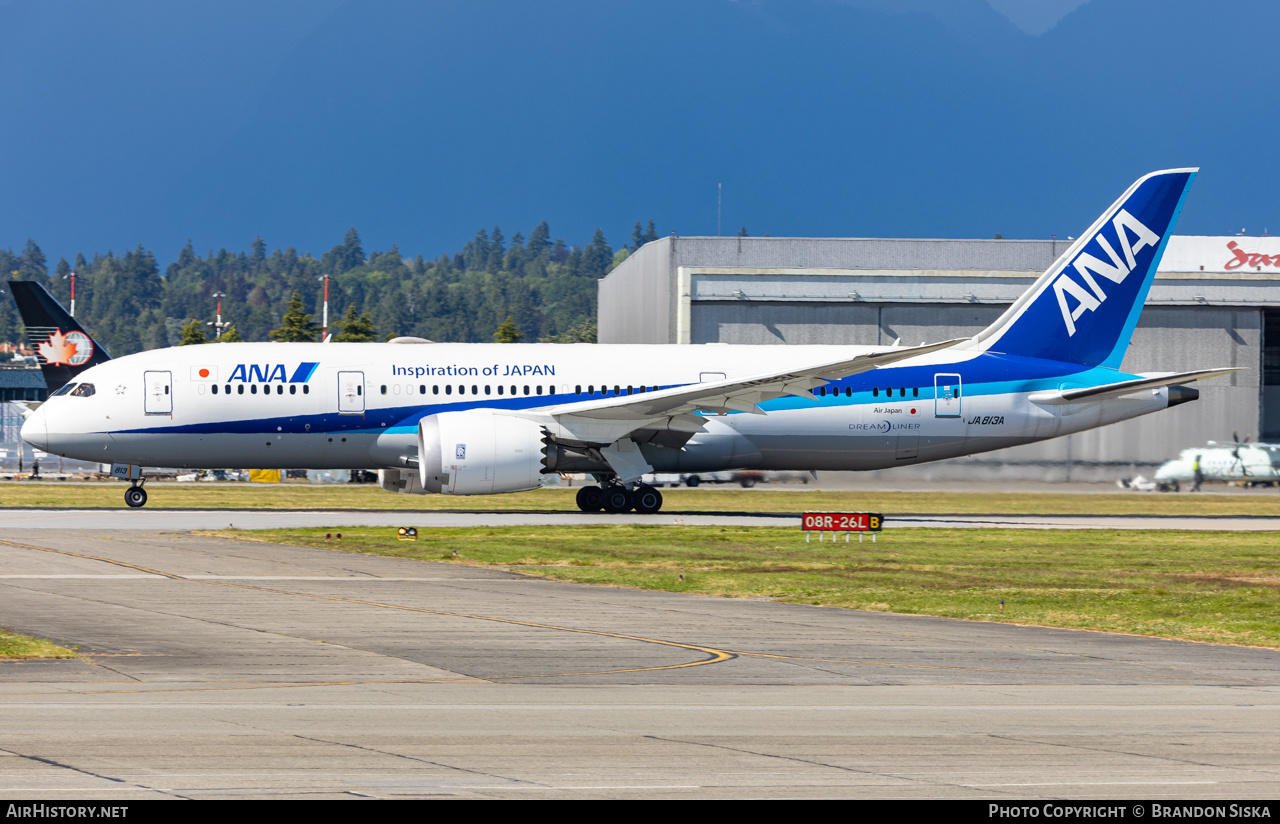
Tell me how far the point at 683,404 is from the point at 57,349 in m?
33.5

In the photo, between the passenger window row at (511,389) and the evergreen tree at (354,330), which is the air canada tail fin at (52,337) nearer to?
the passenger window row at (511,389)

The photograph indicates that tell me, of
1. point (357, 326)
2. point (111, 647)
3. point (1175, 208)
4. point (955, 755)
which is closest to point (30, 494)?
point (111, 647)

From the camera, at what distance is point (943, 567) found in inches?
963

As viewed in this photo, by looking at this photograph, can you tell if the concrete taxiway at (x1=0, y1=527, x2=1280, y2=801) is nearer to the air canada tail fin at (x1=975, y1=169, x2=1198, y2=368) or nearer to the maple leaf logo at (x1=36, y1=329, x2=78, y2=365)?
the air canada tail fin at (x1=975, y1=169, x2=1198, y2=368)

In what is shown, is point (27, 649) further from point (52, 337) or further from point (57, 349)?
point (52, 337)

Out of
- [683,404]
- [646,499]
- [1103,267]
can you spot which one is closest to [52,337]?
[646,499]

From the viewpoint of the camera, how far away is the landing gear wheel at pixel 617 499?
36.3m

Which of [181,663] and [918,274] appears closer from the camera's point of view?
[181,663]

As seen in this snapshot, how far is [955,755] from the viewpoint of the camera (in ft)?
31.5

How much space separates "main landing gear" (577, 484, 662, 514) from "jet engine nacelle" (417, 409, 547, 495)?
10.4 ft

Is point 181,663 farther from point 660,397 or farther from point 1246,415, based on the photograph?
point 1246,415

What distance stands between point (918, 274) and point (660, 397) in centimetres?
3216

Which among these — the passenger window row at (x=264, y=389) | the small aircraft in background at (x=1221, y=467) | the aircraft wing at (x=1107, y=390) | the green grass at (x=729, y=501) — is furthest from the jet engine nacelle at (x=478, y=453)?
the small aircraft in background at (x=1221, y=467)

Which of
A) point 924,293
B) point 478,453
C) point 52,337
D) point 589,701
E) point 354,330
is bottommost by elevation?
point 589,701
